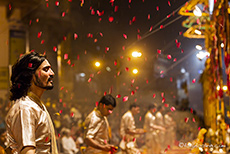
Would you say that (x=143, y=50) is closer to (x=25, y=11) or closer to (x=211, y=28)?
(x=211, y=28)

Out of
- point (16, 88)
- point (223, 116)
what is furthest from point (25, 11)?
point (16, 88)

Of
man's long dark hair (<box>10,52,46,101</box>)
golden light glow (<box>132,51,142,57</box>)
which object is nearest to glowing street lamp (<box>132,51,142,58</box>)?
golden light glow (<box>132,51,142,57</box>)

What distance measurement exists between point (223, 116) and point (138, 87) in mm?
2213

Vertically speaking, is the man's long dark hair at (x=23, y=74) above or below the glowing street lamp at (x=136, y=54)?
below

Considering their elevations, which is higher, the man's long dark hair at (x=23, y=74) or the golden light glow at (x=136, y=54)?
the golden light glow at (x=136, y=54)

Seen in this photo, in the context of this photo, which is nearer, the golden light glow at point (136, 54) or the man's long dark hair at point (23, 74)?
the man's long dark hair at point (23, 74)

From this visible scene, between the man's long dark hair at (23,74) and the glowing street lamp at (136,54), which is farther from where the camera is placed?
the glowing street lamp at (136,54)

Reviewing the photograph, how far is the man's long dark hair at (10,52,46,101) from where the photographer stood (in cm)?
189

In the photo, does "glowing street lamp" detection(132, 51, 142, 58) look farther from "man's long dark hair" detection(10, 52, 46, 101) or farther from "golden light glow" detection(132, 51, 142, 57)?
"man's long dark hair" detection(10, 52, 46, 101)

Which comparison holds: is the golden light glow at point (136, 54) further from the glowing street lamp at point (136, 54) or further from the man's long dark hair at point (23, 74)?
the man's long dark hair at point (23, 74)

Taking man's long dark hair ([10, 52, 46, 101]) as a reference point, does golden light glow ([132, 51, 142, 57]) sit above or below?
above

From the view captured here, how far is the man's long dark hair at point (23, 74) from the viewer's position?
1.89 metres

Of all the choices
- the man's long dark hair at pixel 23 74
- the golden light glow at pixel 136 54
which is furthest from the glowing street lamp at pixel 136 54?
the man's long dark hair at pixel 23 74

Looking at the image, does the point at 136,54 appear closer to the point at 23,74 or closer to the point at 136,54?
the point at 136,54
